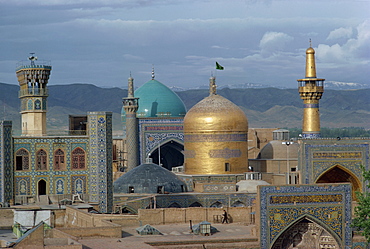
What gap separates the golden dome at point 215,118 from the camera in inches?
1383

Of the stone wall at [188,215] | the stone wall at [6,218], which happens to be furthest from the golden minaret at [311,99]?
the stone wall at [6,218]

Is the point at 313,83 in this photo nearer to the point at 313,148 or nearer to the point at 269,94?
the point at 313,148

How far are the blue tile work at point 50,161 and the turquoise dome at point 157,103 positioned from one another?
14.9m

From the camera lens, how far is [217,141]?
115ft

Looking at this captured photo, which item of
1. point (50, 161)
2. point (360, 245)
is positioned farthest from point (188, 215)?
point (360, 245)

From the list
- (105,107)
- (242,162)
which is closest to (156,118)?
(242,162)

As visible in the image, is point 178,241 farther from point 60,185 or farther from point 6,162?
point 6,162

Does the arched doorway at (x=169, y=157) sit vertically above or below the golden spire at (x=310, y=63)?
below

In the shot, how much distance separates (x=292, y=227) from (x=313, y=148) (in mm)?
10503

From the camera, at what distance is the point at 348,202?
73.3 feet

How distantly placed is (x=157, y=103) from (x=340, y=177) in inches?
515

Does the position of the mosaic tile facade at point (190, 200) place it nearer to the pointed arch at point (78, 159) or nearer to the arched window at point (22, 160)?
the pointed arch at point (78, 159)

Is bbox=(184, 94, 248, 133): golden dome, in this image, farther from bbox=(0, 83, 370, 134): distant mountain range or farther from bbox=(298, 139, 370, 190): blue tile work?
bbox=(0, 83, 370, 134): distant mountain range

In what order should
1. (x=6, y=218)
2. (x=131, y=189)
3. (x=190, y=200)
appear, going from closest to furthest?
(x=6, y=218)
(x=131, y=189)
(x=190, y=200)
